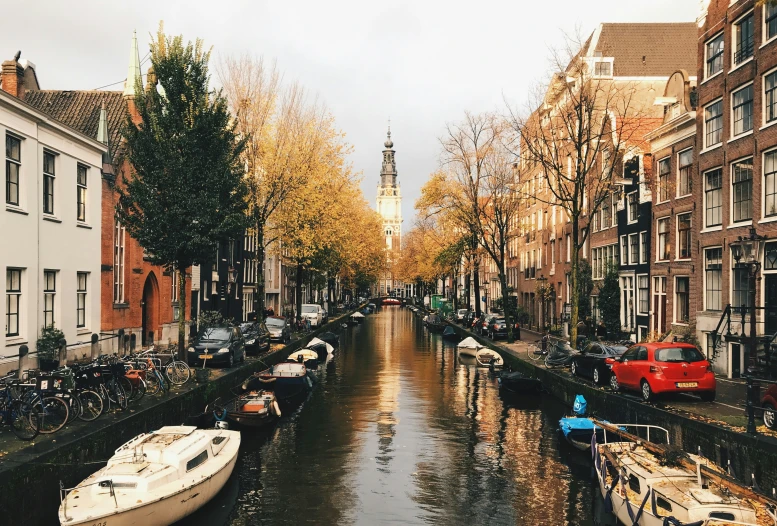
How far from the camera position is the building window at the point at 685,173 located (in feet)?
114

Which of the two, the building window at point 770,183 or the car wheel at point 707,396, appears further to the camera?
the building window at point 770,183

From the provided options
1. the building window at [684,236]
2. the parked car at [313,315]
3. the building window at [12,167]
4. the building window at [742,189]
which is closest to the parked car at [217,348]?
the building window at [12,167]

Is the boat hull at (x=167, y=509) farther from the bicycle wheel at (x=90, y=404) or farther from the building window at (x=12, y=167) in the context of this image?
the building window at (x=12, y=167)

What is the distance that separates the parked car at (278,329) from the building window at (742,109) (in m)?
29.1

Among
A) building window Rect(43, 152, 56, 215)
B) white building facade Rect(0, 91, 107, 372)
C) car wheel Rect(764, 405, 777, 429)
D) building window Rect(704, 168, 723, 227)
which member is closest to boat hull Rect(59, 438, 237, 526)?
white building facade Rect(0, 91, 107, 372)

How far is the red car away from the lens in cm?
2164

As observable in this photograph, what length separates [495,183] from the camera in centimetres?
5191

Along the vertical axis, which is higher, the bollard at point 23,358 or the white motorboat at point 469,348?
the bollard at point 23,358

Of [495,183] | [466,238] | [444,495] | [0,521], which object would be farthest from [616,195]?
[0,521]

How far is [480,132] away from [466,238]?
14.2 meters

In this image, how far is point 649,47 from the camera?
169 feet

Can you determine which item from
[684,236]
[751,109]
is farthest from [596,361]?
[751,109]

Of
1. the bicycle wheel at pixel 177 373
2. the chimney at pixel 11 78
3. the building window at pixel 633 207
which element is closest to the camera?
the bicycle wheel at pixel 177 373

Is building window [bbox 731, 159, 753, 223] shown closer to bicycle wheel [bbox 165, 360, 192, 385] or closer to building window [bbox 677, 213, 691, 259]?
building window [bbox 677, 213, 691, 259]
